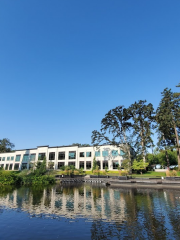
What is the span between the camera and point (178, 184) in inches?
1033

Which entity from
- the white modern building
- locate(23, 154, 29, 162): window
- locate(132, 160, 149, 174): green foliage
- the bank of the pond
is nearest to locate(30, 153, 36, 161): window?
the white modern building

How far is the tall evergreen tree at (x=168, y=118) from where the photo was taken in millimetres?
43312

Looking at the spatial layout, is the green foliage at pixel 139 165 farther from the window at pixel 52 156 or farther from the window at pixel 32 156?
the window at pixel 32 156

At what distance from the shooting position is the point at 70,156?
6400cm

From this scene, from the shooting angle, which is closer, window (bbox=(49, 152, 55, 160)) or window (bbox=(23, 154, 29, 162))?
window (bbox=(49, 152, 55, 160))

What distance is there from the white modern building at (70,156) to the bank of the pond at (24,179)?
56.9 feet

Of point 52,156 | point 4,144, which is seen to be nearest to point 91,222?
point 52,156

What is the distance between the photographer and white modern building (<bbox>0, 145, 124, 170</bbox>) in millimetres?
57281

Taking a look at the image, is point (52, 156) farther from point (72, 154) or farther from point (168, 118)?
point (168, 118)

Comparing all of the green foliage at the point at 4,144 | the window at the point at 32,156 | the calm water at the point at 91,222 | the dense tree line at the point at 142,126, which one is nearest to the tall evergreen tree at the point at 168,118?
the dense tree line at the point at 142,126

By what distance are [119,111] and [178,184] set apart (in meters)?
28.9

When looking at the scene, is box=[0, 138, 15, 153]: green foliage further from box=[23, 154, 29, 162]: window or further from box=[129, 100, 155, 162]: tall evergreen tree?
box=[129, 100, 155, 162]: tall evergreen tree

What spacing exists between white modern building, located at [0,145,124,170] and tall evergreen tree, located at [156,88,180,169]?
612 inches

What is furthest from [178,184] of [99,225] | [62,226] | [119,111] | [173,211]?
[119,111]
